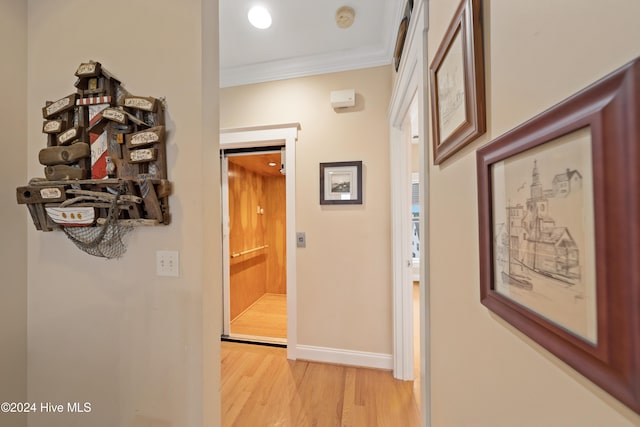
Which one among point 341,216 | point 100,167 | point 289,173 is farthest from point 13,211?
point 341,216

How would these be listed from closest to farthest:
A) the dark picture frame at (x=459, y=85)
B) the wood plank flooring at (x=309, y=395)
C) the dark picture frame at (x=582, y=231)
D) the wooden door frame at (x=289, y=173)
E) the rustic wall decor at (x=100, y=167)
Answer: the dark picture frame at (x=582, y=231)
the dark picture frame at (x=459, y=85)
the rustic wall decor at (x=100, y=167)
the wood plank flooring at (x=309, y=395)
the wooden door frame at (x=289, y=173)

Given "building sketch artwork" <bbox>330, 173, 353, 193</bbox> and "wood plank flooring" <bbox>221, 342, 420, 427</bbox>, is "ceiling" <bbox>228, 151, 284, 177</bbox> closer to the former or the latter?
"building sketch artwork" <bbox>330, 173, 353, 193</bbox>

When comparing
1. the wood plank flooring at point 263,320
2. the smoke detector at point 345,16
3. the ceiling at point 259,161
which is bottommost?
the wood plank flooring at point 263,320

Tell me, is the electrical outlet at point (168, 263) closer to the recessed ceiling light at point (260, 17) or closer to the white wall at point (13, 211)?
the white wall at point (13, 211)

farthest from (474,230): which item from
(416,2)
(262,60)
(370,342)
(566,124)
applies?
(262,60)

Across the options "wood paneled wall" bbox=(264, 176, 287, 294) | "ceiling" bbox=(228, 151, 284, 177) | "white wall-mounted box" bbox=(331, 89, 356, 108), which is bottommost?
"wood paneled wall" bbox=(264, 176, 287, 294)

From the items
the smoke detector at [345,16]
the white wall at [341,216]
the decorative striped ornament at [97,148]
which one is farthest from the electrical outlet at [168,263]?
the smoke detector at [345,16]

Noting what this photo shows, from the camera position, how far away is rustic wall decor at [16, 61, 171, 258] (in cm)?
106

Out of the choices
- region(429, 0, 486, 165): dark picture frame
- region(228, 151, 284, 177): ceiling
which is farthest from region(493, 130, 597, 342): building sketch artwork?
region(228, 151, 284, 177): ceiling

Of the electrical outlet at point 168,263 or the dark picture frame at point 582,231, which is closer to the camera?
the dark picture frame at point 582,231

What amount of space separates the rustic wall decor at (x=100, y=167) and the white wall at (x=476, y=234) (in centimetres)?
117

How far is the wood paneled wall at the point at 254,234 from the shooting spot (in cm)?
301

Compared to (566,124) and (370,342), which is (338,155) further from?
(566,124)

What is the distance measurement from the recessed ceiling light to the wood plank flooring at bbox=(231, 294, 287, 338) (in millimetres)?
2941
